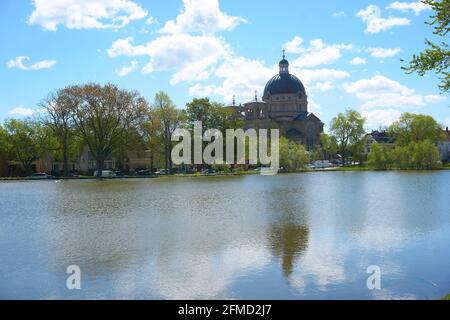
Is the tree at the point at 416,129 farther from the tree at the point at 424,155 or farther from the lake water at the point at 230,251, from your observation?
the lake water at the point at 230,251

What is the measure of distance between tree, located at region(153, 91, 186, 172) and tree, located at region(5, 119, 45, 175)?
72.3 feet

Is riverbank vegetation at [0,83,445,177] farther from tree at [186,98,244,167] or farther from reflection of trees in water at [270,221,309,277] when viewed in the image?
reflection of trees in water at [270,221,309,277]

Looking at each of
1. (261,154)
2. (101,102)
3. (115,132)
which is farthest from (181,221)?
(261,154)

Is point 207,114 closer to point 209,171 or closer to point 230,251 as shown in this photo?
point 209,171

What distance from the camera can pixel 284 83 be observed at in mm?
151625

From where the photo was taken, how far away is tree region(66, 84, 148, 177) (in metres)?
77.6

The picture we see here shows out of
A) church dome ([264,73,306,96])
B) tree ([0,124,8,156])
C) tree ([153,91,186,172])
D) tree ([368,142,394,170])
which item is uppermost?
church dome ([264,73,306,96])

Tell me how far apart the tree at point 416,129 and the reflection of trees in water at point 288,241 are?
3697 inches

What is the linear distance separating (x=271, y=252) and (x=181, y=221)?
915 cm

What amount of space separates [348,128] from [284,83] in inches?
1596

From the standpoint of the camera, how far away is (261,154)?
3688 inches

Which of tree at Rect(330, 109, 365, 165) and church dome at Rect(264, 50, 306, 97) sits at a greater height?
church dome at Rect(264, 50, 306, 97)

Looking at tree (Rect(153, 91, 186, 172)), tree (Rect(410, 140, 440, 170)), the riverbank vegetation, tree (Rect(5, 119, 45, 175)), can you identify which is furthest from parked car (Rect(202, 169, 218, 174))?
tree (Rect(410, 140, 440, 170))
